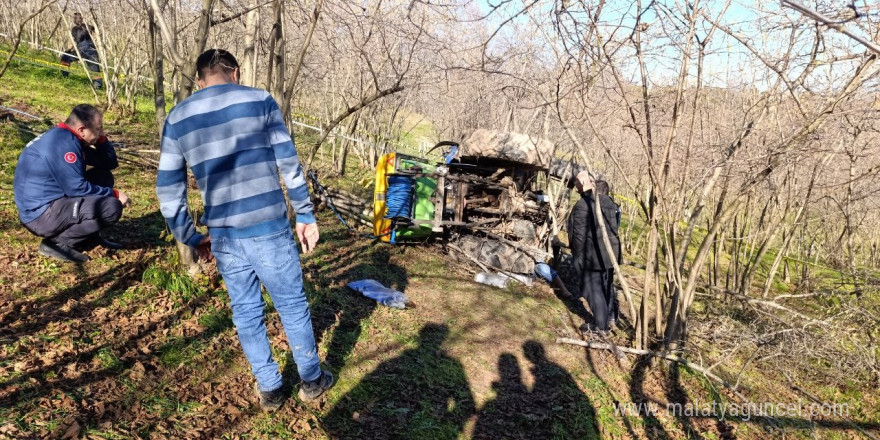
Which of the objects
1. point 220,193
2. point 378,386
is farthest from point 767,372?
point 220,193

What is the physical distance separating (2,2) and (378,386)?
1980 centimetres

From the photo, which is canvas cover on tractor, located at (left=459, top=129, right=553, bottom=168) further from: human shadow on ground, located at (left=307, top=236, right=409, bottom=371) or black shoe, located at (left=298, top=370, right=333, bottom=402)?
black shoe, located at (left=298, top=370, right=333, bottom=402)

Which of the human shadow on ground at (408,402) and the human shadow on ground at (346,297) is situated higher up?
the human shadow on ground at (346,297)

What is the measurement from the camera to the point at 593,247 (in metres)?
5.45

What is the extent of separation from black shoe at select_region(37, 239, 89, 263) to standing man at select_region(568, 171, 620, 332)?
474 cm

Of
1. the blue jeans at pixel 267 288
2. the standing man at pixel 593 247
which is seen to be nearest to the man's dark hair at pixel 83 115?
the blue jeans at pixel 267 288

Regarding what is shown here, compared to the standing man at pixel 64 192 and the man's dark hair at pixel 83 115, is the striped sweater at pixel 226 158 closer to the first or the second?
the standing man at pixel 64 192

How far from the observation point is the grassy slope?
8.32 feet

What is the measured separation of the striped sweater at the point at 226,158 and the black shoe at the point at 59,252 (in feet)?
5.86

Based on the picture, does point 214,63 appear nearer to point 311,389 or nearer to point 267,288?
point 267,288

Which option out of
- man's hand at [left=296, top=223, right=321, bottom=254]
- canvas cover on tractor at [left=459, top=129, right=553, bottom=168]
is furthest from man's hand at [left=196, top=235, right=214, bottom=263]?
canvas cover on tractor at [left=459, top=129, right=553, bottom=168]

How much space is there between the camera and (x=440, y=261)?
7129 millimetres

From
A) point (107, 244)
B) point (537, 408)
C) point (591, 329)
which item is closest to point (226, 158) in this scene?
point (107, 244)

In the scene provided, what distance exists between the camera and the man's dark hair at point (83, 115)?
369 cm
